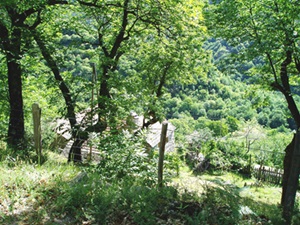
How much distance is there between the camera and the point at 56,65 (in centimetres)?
841

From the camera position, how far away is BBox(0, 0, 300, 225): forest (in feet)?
11.8

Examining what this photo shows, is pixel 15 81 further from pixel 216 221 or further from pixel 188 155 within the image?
pixel 188 155

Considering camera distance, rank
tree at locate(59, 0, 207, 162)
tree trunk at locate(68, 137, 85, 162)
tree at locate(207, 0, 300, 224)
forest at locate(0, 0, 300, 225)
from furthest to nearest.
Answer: tree at locate(207, 0, 300, 224) < tree at locate(59, 0, 207, 162) < tree trunk at locate(68, 137, 85, 162) < forest at locate(0, 0, 300, 225)

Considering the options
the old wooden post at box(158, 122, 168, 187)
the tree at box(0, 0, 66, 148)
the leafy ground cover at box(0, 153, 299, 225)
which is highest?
the tree at box(0, 0, 66, 148)

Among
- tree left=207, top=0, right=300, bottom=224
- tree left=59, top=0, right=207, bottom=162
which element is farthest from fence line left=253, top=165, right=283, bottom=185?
tree left=59, top=0, right=207, bottom=162

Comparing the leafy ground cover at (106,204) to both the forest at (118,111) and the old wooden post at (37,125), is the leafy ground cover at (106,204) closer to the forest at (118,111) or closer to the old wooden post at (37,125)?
the forest at (118,111)

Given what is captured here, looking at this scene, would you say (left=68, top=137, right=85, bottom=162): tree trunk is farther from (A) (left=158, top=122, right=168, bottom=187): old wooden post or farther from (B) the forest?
(A) (left=158, top=122, right=168, bottom=187): old wooden post

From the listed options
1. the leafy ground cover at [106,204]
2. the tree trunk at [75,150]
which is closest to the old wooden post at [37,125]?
the tree trunk at [75,150]

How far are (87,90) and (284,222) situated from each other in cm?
610

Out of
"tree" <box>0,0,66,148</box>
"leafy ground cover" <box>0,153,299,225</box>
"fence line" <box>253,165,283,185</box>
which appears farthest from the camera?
"fence line" <box>253,165,283,185</box>

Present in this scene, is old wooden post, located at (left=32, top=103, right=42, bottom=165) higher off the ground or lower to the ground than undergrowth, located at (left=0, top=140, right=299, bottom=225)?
higher

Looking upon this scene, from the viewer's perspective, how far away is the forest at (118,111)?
3.59 meters

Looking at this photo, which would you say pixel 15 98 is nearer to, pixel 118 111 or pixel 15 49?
pixel 15 49

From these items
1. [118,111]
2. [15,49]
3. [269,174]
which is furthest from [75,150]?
[269,174]
